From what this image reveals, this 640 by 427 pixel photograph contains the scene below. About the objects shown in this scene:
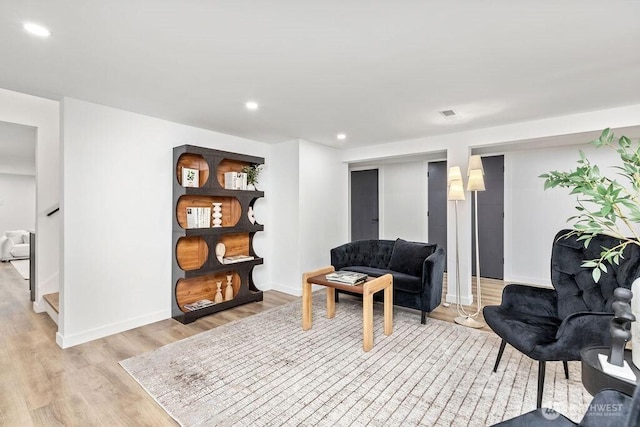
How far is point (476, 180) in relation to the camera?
10.8 feet

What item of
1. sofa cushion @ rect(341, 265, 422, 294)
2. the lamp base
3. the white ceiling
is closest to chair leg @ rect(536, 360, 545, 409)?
the lamp base

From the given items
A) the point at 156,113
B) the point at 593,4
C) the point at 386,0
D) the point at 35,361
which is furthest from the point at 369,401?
the point at 156,113

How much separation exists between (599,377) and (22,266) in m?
8.95

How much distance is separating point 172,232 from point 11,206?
8.52 m

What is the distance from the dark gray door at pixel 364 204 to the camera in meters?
6.47

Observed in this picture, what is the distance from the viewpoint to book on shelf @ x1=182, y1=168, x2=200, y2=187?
3.53 metres

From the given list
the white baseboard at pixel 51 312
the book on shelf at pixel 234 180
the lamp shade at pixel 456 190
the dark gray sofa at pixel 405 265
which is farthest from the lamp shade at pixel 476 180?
the white baseboard at pixel 51 312

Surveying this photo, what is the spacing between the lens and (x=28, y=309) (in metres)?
3.72

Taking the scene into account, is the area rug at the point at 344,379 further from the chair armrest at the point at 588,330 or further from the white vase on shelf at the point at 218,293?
the white vase on shelf at the point at 218,293

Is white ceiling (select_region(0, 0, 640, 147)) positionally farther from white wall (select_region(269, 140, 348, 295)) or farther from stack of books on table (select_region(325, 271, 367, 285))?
stack of books on table (select_region(325, 271, 367, 285))

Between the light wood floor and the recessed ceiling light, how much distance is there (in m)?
2.30

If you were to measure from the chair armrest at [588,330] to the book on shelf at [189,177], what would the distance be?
365cm

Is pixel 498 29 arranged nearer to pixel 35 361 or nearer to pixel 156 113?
pixel 156 113

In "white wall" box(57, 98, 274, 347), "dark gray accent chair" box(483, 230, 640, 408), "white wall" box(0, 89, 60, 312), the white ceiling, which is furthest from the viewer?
"white wall" box(0, 89, 60, 312)
